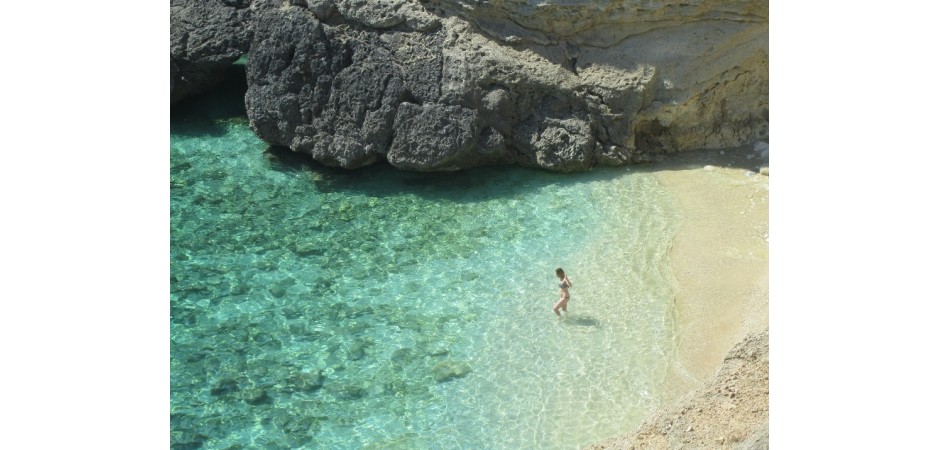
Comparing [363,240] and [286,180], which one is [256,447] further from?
[286,180]

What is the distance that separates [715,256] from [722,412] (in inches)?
169

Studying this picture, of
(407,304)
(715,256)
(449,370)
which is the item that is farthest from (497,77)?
(449,370)

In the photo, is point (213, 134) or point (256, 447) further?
point (213, 134)

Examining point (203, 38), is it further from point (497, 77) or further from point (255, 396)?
point (255, 396)

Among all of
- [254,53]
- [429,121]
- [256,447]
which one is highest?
[254,53]

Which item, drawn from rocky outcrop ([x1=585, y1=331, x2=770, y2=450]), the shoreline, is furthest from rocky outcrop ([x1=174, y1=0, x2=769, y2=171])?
rocky outcrop ([x1=585, y1=331, x2=770, y2=450])

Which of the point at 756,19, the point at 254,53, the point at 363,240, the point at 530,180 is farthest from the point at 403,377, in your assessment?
the point at 756,19

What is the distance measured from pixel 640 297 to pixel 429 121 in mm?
4720

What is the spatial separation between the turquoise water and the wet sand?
0.26 m

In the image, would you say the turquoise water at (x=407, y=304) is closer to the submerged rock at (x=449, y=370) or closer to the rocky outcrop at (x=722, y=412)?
the submerged rock at (x=449, y=370)

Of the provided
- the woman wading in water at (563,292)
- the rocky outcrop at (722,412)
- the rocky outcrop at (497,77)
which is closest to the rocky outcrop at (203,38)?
the rocky outcrop at (497,77)

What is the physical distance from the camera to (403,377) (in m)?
11.9

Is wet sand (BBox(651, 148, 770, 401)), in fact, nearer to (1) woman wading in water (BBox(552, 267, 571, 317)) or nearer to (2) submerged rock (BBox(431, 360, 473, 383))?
(1) woman wading in water (BBox(552, 267, 571, 317))

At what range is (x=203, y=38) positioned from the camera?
17.9 metres
